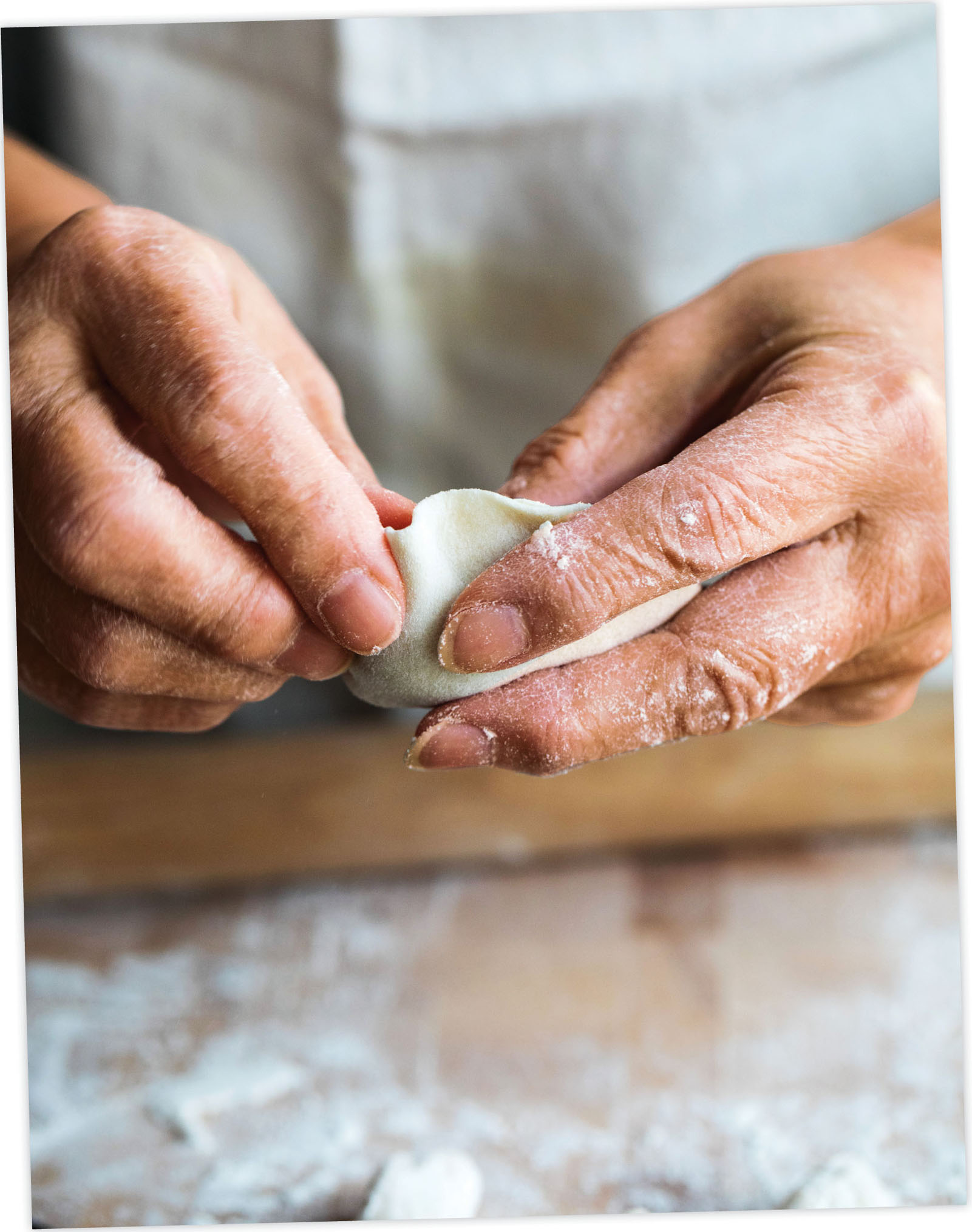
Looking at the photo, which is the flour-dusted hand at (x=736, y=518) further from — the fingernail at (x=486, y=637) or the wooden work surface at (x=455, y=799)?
the wooden work surface at (x=455, y=799)

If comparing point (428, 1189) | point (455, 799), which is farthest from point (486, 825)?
point (428, 1189)

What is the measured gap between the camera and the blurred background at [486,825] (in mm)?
Result: 626

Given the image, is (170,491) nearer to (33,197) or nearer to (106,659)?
(106,659)

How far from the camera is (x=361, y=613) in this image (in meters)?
0.38

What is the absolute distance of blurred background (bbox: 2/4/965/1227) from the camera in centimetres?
63

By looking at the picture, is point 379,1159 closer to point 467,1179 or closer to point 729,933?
point 467,1179

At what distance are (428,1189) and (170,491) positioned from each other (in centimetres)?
44

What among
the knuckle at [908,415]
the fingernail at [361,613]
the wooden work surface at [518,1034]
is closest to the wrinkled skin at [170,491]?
the fingernail at [361,613]

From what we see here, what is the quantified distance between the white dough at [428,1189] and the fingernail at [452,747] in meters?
0.29

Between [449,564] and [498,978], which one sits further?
[498,978]

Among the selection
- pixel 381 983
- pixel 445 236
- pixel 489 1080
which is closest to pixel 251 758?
pixel 381 983

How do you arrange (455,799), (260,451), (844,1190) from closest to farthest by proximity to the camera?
1. (260,451)
2. (844,1190)
3. (455,799)

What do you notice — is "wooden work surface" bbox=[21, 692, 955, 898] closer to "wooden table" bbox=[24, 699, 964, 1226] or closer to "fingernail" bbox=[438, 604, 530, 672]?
"wooden table" bbox=[24, 699, 964, 1226]

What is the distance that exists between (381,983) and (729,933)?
0.27 m
